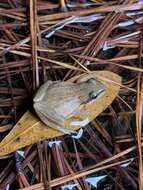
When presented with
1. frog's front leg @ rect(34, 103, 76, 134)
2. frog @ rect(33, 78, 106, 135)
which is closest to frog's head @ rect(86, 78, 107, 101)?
frog @ rect(33, 78, 106, 135)

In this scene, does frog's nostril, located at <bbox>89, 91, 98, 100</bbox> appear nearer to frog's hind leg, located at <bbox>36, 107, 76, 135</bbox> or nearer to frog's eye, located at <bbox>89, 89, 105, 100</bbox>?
frog's eye, located at <bbox>89, 89, 105, 100</bbox>

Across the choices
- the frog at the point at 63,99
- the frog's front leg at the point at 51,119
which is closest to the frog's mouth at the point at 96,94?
the frog at the point at 63,99

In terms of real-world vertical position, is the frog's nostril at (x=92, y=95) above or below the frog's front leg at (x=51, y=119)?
above

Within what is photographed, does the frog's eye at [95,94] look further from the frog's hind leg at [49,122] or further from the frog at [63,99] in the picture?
the frog's hind leg at [49,122]

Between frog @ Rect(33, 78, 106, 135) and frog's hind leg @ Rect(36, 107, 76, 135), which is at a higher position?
frog @ Rect(33, 78, 106, 135)

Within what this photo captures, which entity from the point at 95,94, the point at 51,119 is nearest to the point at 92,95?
the point at 95,94

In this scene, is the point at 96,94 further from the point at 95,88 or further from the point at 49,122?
the point at 49,122
